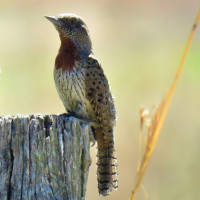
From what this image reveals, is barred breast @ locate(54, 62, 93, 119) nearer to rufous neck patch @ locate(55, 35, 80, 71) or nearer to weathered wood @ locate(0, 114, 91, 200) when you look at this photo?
rufous neck patch @ locate(55, 35, 80, 71)

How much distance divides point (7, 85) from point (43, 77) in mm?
974

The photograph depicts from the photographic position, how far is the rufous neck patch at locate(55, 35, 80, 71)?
645 cm

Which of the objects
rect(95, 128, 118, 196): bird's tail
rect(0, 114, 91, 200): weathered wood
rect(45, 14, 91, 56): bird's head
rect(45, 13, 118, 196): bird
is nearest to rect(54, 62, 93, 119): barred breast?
rect(45, 13, 118, 196): bird

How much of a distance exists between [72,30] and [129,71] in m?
8.24

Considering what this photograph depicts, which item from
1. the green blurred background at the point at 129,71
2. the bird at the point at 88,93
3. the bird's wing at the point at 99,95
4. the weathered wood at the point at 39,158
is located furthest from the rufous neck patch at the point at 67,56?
the green blurred background at the point at 129,71

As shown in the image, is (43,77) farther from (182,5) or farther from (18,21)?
(182,5)

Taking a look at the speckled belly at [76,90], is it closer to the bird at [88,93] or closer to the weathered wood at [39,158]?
the bird at [88,93]

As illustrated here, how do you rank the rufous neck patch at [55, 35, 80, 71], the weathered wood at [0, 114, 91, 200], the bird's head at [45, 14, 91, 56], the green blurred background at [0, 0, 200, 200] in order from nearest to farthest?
the weathered wood at [0, 114, 91, 200] < the rufous neck patch at [55, 35, 80, 71] < the bird's head at [45, 14, 91, 56] < the green blurred background at [0, 0, 200, 200]

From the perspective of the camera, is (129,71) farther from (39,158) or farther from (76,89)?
(39,158)

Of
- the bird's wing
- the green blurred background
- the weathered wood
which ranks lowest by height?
the weathered wood

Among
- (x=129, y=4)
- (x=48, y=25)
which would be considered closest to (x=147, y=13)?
(x=129, y=4)

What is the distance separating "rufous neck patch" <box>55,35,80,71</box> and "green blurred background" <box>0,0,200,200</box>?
324cm

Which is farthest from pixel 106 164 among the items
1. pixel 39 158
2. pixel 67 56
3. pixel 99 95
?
pixel 39 158

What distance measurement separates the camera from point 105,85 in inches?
251
